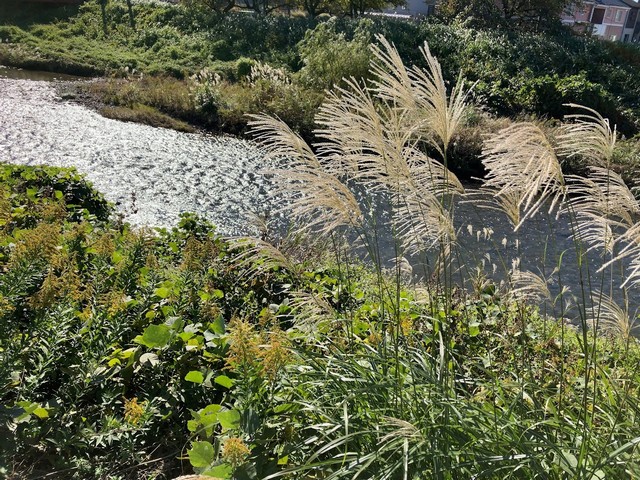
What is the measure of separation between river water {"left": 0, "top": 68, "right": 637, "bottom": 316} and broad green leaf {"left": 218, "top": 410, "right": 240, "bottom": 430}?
5530 millimetres

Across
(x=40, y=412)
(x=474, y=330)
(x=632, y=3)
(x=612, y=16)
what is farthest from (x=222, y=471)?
(x=632, y=3)

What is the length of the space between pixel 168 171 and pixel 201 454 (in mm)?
10355

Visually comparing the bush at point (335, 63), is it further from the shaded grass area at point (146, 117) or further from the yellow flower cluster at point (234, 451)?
the yellow flower cluster at point (234, 451)

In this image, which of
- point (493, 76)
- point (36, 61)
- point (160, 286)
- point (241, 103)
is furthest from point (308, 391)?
point (36, 61)

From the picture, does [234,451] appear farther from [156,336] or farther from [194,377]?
[156,336]

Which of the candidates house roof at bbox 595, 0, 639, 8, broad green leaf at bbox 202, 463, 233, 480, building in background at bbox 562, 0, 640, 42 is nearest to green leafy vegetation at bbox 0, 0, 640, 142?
broad green leaf at bbox 202, 463, 233, 480

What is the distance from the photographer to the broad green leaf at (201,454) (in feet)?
7.79

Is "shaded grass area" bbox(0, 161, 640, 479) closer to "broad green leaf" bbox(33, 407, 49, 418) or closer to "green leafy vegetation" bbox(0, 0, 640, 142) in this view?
"broad green leaf" bbox(33, 407, 49, 418)

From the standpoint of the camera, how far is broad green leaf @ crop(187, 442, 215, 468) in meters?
2.37

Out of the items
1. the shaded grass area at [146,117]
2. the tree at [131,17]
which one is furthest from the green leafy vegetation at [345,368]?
the tree at [131,17]

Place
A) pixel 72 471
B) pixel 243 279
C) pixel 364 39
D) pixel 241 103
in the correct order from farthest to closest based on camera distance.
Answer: pixel 364 39 < pixel 241 103 < pixel 243 279 < pixel 72 471

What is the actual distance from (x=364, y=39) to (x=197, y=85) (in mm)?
5123

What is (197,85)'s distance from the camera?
683 inches

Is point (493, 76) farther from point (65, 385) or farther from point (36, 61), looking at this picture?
point (65, 385)
